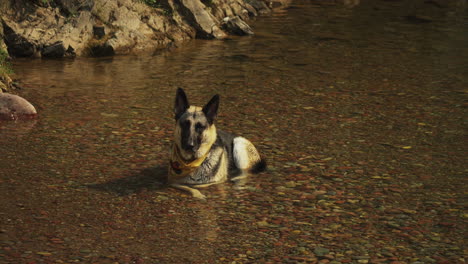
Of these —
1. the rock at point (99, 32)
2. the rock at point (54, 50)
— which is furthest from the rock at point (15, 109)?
the rock at point (99, 32)

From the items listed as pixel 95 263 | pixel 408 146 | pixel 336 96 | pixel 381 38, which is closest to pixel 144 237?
pixel 95 263

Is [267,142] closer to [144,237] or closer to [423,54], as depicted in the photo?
[144,237]

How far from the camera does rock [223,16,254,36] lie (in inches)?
928

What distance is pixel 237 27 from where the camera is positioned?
23.6 meters

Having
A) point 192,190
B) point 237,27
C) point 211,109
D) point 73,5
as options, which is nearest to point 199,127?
point 211,109

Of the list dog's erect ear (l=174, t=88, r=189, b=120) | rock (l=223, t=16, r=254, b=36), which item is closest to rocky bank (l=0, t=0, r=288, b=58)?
rock (l=223, t=16, r=254, b=36)

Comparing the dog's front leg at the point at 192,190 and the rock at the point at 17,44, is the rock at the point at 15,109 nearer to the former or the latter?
the dog's front leg at the point at 192,190

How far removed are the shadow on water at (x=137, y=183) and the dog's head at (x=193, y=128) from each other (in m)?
0.86

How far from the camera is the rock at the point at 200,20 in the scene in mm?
23069

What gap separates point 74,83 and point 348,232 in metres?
9.89

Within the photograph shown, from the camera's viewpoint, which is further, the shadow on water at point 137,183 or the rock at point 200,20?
the rock at point 200,20

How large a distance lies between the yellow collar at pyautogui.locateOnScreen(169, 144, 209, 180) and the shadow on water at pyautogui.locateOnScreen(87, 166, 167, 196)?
371 millimetres

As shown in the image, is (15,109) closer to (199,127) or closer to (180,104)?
(180,104)

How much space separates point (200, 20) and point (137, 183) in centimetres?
1378
